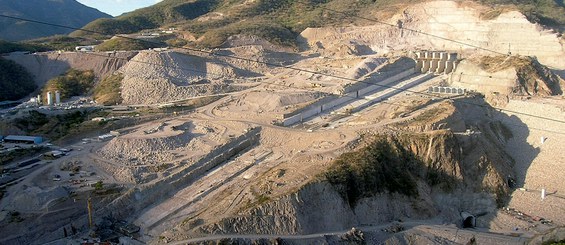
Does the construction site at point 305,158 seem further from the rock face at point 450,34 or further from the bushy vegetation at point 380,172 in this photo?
the rock face at point 450,34

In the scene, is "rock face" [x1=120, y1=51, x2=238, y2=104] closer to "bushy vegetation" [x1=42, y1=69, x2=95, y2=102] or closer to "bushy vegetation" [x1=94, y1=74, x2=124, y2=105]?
"bushy vegetation" [x1=94, y1=74, x2=124, y2=105]

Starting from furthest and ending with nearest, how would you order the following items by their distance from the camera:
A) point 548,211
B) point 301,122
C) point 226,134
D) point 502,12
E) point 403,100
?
point 502,12 → point 403,100 → point 301,122 → point 226,134 → point 548,211

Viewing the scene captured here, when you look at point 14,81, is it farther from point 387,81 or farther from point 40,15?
point 40,15

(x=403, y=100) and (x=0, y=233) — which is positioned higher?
(x=403, y=100)

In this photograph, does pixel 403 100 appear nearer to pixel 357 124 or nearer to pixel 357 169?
pixel 357 124

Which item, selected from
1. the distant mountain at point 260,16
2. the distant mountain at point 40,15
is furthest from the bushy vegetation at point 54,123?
the distant mountain at point 40,15

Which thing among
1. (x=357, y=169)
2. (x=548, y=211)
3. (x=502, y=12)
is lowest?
(x=548, y=211)

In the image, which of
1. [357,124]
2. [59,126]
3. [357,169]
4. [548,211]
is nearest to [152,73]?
[59,126]
